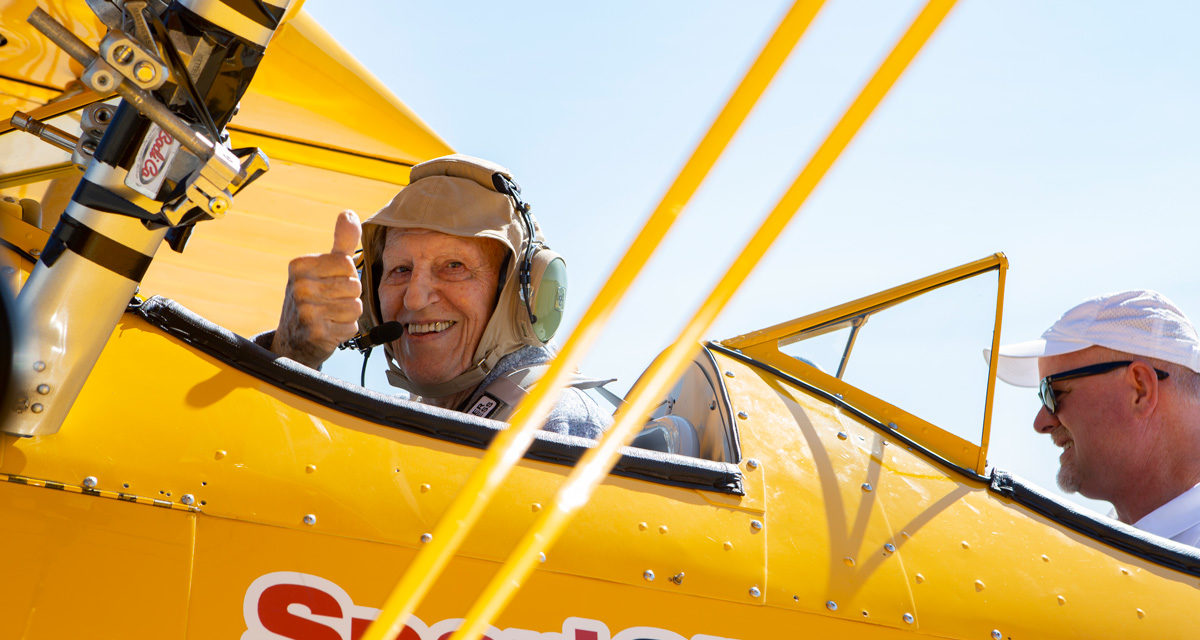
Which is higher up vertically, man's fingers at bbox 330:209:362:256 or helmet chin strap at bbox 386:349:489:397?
man's fingers at bbox 330:209:362:256

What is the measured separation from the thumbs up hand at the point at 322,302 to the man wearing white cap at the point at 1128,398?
6.46ft

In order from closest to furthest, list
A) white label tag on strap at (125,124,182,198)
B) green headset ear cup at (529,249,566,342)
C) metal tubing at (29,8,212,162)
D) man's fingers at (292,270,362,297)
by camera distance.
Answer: metal tubing at (29,8,212,162), white label tag on strap at (125,124,182,198), man's fingers at (292,270,362,297), green headset ear cup at (529,249,566,342)

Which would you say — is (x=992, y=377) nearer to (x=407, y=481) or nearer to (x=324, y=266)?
(x=407, y=481)

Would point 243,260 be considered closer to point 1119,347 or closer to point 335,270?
point 335,270

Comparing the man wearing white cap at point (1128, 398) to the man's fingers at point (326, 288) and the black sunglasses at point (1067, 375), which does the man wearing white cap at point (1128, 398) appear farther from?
the man's fingers at point (326, 288)

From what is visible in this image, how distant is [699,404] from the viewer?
1840 mm

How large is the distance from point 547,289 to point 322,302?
0.82 metres

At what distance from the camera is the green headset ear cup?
2336 millimetres

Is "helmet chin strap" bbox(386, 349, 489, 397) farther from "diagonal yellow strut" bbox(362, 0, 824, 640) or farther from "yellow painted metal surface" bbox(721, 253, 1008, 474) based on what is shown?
"diagonal yellow strut" bbox(362, 0, 824, 640)

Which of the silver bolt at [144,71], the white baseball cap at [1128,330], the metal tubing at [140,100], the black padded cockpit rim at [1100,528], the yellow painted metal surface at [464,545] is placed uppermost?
the white baseball cap at [1128,330]

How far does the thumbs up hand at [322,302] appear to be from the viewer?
1531 millimetres

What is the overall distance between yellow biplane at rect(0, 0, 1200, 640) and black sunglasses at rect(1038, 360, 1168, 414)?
36.5 inches

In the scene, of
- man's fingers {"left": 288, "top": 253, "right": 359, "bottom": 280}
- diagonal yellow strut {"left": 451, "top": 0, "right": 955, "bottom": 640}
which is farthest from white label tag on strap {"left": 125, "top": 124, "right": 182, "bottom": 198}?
diagonal yellow strut {"left": 451, "top": 0, "right": 955, "bottom": 640}

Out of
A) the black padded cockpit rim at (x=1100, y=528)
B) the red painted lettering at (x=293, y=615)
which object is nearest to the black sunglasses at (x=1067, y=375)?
the black padded cockpit rim at (x=1100, y=528)
